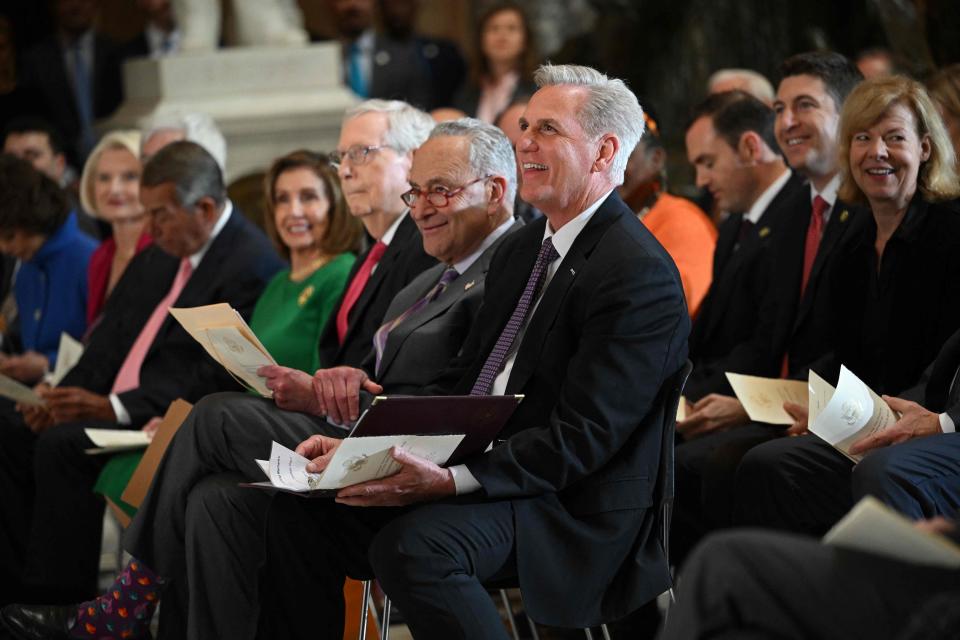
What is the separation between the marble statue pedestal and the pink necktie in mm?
2438

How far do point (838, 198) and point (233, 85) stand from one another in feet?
14.0

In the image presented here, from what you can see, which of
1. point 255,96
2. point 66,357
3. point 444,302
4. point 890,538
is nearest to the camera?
point 890,538

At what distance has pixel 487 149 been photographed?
3807mm

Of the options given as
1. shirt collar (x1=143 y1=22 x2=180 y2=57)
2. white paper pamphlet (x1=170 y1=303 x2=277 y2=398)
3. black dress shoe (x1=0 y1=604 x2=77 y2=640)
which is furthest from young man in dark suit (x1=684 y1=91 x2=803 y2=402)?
shirt collar (x1=143 y1=22 x2=180 y2=57)

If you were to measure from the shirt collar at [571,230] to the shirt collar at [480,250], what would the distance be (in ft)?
1.65

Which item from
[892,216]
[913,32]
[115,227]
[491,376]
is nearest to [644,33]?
[913,32]

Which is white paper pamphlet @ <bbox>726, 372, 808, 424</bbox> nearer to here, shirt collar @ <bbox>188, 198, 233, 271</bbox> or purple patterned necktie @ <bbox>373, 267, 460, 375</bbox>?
purple patterned necktie @ <bbox>373, 267, 460, 375</bbox>

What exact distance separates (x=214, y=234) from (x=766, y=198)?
1.80 metres

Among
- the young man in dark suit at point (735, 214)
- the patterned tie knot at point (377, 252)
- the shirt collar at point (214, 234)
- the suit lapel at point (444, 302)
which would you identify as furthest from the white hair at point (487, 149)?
the shirt collar at point (214, 234)

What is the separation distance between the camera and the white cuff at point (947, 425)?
322cm

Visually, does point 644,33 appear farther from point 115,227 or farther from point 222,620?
point 222,620

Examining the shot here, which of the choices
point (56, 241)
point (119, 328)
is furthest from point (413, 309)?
point (56, 241)

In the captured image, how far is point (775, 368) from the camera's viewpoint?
4.10 metres

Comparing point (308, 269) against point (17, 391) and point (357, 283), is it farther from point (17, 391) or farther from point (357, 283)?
point (17, 391)
